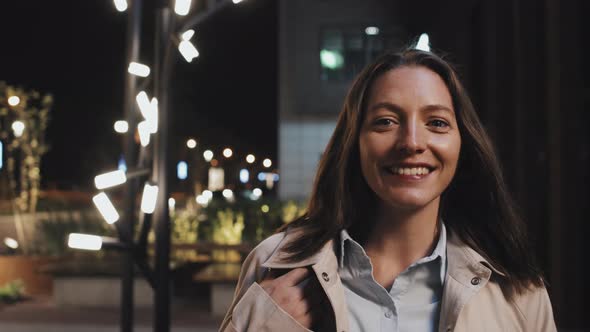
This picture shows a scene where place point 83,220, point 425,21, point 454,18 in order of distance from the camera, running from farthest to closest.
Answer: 1. point 425,21
2. point 454,18
3. point 83,220

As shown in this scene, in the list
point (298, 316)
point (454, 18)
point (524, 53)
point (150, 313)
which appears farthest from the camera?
point (454, 18)

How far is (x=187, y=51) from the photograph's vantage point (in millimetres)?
3707

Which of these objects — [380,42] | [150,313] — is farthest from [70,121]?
[150,313]

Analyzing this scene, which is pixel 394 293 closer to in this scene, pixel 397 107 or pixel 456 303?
pixel 456 303

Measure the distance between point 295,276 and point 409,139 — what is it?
0.50 meters

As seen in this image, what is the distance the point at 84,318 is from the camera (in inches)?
312

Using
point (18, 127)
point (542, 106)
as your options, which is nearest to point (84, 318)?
point (542, 106)

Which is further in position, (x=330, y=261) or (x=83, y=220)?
(x=83, y=220)

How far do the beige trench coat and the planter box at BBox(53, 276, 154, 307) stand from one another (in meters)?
6.87

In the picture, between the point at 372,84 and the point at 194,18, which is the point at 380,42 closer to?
the point at 194,18

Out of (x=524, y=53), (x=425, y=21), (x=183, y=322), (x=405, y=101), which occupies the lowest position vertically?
(x=183, y=322)

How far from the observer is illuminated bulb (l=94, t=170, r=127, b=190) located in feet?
10.9

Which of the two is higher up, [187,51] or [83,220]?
[187,51]

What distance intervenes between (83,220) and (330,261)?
8.58 m
